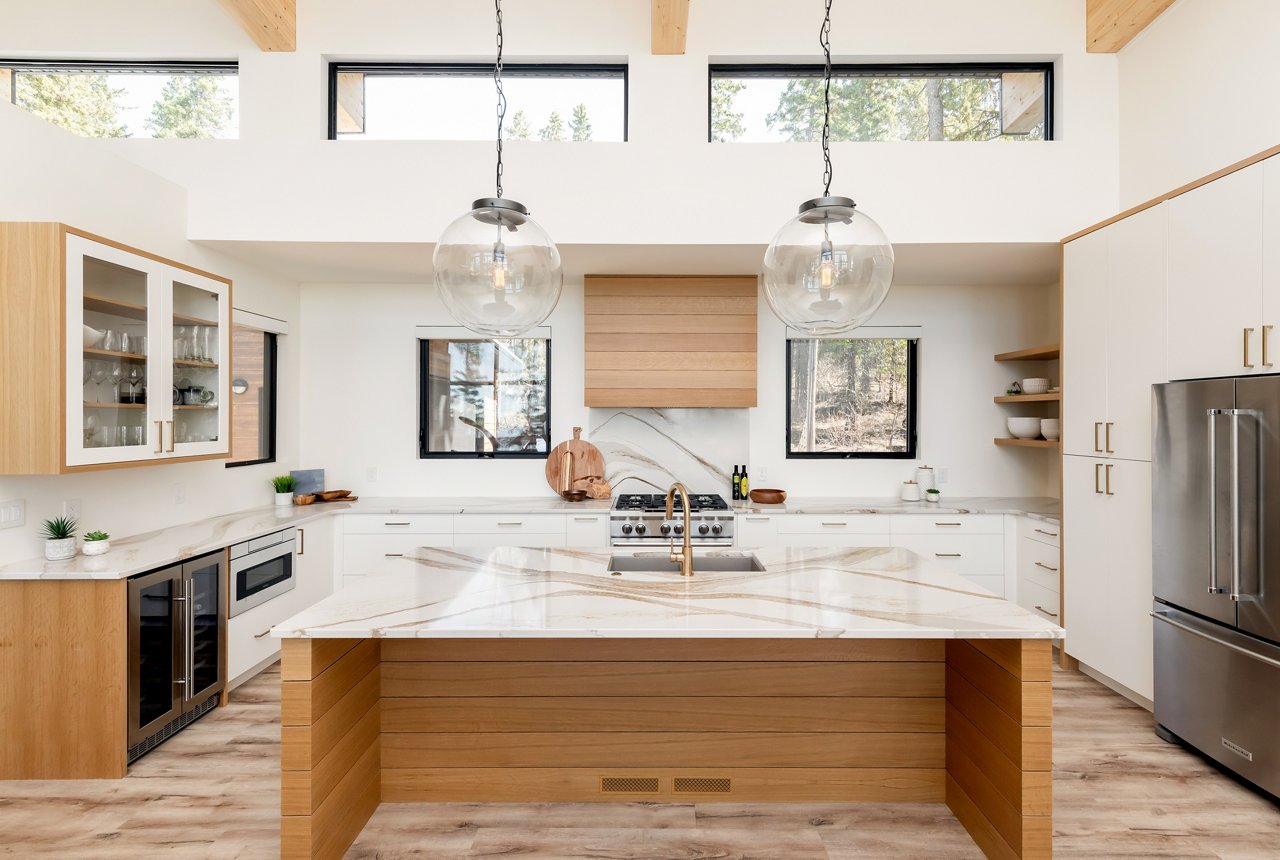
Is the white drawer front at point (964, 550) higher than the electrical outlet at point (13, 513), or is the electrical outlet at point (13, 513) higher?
the electrical outlet at point (13, 513)

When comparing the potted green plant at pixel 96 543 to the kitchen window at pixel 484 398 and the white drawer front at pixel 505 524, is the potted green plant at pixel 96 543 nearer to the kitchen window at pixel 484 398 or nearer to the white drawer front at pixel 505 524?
the white drawer front at pixel 505 524

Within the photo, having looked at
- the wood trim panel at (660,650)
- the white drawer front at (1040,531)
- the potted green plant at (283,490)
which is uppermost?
the potted green plant at (283,490)

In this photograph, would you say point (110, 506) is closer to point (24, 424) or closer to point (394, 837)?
point (24, 424)

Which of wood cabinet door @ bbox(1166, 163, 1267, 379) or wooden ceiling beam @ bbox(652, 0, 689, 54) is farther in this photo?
wooden ceiling beam @ bbox(652, 0, 689, 54)

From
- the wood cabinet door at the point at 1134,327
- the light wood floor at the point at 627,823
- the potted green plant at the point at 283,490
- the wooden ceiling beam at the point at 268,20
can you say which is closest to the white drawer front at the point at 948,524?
the wood cabinet door at the point at 1134,327

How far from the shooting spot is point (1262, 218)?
251 centimetres

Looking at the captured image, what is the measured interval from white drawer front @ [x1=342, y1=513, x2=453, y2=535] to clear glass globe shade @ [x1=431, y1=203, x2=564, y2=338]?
280 centimetres

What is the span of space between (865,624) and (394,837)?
168cm

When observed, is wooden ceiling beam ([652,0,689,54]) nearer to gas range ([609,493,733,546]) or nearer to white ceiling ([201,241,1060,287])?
white ceiling ([201,241,1060,287])

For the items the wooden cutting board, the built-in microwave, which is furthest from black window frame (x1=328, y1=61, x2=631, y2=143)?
the built-in microwave

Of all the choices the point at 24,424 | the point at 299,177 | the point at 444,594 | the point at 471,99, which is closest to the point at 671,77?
the point at 471,99

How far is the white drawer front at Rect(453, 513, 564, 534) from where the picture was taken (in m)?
4.31

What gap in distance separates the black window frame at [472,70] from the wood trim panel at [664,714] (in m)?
3.21

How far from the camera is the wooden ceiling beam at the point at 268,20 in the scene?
357 centimetres
